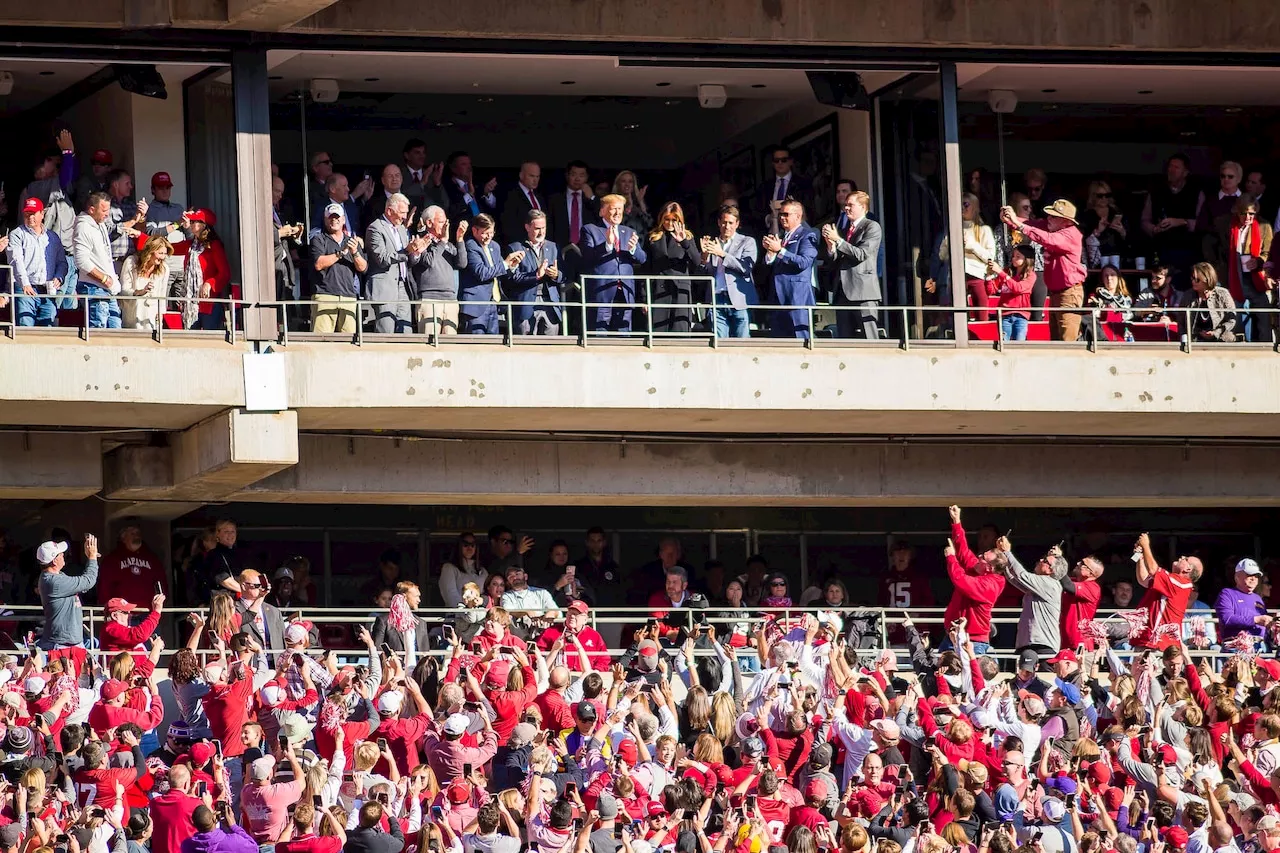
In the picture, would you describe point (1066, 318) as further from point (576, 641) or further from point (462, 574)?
point (576, 641)

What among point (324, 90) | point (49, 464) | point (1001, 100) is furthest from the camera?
point (1001, 100)

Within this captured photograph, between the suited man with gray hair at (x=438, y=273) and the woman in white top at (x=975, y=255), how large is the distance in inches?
175

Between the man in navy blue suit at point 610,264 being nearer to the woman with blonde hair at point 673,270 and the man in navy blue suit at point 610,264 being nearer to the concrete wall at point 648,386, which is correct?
the woman with blonde hair at point 673,270

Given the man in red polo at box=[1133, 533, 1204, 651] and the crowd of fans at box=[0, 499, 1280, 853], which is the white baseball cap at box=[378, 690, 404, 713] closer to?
the crowd of fans at box=[0, 499, 1280, 853]

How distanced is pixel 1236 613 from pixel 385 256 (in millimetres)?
7688

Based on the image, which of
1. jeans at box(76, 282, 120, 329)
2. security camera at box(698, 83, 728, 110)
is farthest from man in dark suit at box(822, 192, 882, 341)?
jeans at box(76, 282, 120, 329)

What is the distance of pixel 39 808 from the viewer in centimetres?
1549

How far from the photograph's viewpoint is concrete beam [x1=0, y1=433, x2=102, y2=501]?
22.0 metres

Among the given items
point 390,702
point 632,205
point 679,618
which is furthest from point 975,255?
point 390,702

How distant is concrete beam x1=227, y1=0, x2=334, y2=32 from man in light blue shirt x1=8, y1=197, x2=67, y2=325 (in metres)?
2.17

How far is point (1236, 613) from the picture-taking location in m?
21.7

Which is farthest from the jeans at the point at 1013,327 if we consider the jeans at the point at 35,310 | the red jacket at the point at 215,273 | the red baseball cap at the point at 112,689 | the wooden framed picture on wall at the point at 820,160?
the red baseball cap at the point at 112,689

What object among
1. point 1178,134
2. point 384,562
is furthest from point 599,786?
point 1178,134

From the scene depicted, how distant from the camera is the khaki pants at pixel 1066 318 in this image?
22312mm
